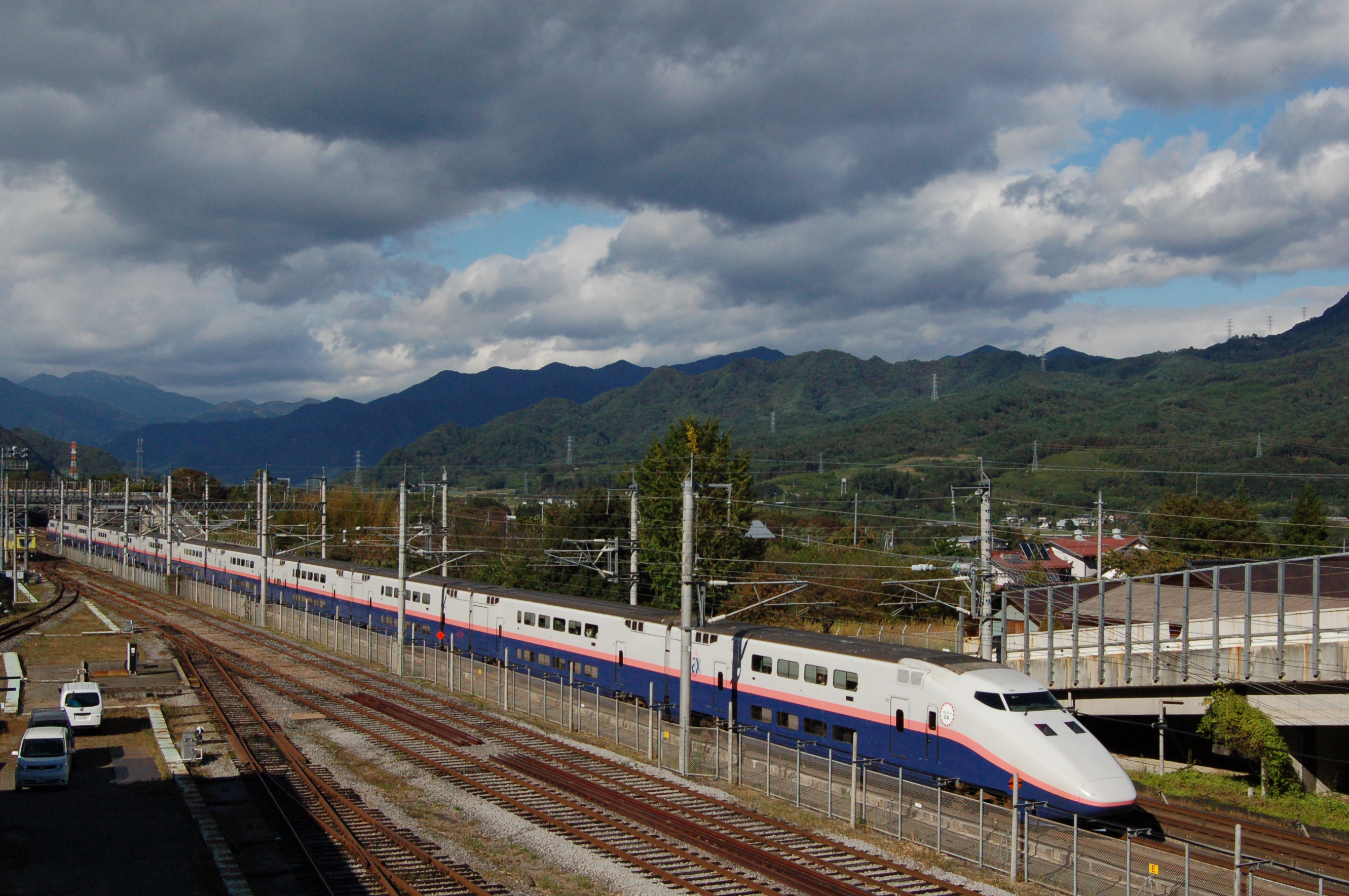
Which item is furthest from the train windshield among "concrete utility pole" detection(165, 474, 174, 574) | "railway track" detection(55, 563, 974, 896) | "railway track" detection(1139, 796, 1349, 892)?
"concrete utility pole" detection(165, 474, 174, 574)

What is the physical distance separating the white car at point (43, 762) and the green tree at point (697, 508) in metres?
35.2

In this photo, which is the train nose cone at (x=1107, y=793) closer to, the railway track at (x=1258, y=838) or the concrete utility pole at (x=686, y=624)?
the railway track at (x=1258, y=838)

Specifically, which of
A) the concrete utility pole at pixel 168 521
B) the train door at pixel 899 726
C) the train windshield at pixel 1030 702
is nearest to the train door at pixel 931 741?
the train door at pixel 899 726

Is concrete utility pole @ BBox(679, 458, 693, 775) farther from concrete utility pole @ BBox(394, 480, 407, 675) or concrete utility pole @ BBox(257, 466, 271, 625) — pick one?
concrete utility pole @ BBox(257, 466, 271, 625)

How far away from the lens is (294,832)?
64.5ft

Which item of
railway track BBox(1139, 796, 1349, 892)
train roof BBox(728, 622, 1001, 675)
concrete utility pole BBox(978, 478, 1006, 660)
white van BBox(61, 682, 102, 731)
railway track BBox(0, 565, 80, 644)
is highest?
concrete utility pole BBox(978, 478, 1006, 660)

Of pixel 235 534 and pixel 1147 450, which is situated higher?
pixel 1147 450

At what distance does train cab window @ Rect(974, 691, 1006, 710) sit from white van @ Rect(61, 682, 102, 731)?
992 inches

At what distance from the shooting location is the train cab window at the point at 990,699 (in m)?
21.3

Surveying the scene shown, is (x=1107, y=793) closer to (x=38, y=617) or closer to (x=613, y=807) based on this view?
(x=613, y=807)

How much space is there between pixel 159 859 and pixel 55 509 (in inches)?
5944

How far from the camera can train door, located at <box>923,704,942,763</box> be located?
73.9 ft

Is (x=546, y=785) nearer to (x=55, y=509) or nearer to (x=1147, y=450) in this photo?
(x=55, y=509)

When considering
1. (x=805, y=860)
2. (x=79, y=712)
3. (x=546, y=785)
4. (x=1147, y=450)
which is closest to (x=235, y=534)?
(x=79, y=712)
